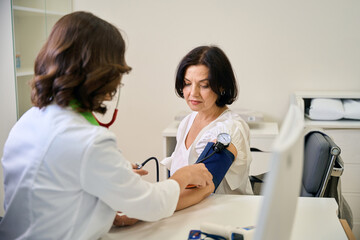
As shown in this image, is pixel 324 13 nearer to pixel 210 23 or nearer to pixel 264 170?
pixel 210 23

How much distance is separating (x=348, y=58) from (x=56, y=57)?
2420mm

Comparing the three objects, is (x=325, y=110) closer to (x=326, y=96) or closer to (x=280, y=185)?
(x=326, y=96)

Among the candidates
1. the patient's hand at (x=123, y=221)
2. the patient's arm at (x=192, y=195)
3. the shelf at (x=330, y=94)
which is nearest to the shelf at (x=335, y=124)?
the shelf at (x=330, y=94)

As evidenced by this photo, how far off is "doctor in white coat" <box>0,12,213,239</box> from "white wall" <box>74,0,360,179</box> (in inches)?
81.9

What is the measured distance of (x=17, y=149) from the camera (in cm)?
101

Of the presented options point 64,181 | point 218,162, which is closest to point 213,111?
point 218,162

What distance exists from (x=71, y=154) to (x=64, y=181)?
0.07 meters

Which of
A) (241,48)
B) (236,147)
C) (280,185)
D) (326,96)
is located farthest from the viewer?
(241,48)

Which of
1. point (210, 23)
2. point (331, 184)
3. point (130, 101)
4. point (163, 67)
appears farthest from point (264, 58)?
point (331, 184)

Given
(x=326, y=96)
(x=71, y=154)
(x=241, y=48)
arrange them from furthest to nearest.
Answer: (x=241, y=48), (x=326, y=96), (x=71, y=154)

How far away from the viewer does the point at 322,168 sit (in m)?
1.61

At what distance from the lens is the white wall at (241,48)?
289cm

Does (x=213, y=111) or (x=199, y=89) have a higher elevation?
(x=199, y=89)

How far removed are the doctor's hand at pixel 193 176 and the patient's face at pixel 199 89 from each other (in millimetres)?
415
